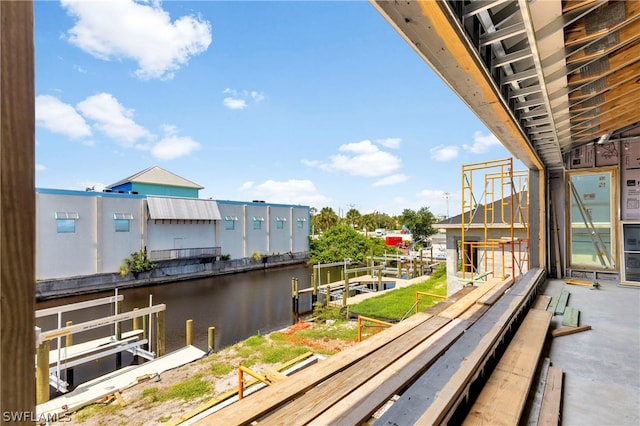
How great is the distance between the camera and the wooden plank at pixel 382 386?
1.50m

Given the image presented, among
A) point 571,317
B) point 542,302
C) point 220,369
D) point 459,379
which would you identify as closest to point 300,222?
point 220,369

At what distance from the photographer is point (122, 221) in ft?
60.3

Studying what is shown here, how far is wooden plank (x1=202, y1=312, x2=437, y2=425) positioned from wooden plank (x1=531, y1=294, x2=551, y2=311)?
3392 millimetres

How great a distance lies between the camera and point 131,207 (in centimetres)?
1884

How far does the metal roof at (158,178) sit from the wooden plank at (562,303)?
27138 millimetres

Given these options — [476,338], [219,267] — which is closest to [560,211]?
[476,338]

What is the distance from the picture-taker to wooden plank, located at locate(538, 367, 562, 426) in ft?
6.67

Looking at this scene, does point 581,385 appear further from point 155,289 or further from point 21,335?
point 155,289

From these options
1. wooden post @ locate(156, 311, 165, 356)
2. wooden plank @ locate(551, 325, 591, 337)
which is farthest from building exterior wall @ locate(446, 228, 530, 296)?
wooden post @ locate(156, 311, 165, 356)

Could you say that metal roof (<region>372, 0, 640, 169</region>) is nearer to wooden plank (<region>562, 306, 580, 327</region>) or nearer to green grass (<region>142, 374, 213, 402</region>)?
wooden plank (<region>562, 306, 580, 327</region>)

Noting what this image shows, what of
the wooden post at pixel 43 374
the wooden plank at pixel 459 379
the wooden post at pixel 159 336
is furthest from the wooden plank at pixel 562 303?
the wooden post at pixel 43 374

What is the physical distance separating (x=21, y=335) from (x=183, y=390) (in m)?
6.95

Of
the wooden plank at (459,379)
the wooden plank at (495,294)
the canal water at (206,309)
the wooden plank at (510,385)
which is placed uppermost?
the wooden plank at (459,379)

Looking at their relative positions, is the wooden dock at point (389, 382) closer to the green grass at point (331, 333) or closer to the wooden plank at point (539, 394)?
the wooden plank at point (539, 394)
